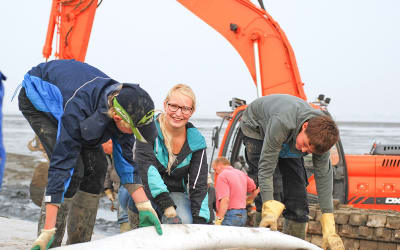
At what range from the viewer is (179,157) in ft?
11.2

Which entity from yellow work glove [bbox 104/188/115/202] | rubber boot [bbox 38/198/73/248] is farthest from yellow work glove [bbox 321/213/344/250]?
yellow work glove [bbox 104/188/115/202]

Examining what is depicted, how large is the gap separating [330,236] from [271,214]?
1.73 feet

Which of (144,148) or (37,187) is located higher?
(144,148)

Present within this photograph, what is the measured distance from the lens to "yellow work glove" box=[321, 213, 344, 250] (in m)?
3.55

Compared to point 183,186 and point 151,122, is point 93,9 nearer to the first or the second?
point 183,186

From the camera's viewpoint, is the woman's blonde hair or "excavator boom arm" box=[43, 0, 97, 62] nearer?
the woman's blonde hair

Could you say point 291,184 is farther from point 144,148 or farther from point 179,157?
point 144,148

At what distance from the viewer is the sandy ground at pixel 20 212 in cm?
457

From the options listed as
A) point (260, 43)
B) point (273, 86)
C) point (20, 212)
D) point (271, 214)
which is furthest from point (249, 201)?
point (20, 212)

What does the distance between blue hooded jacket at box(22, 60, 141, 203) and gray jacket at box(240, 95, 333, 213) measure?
0.98 metres

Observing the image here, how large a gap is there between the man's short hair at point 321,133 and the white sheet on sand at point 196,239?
628 mm

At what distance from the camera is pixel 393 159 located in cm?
600

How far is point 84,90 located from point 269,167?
146 cm

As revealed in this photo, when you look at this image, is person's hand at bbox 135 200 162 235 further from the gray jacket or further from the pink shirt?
the pink shirt
